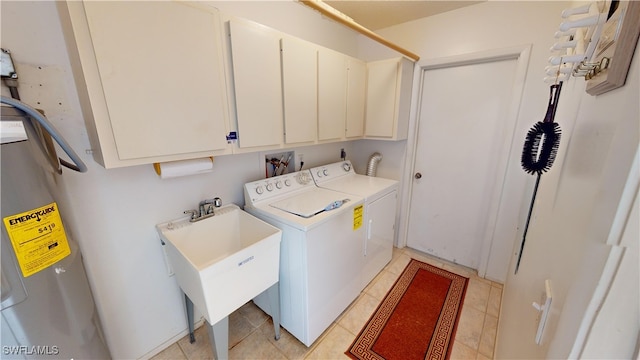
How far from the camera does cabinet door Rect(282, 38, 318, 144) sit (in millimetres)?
1638

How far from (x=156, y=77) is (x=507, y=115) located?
263cm

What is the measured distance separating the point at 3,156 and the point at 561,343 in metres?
1.60

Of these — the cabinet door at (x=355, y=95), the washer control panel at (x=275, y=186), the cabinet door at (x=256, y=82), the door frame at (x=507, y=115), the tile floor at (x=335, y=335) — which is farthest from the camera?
the cabinet door at (x=355, y=95)

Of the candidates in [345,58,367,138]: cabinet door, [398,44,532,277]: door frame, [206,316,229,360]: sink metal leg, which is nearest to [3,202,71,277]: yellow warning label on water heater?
[206,316,229,360]: sink metal leg

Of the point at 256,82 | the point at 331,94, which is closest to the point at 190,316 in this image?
the point at 256,82

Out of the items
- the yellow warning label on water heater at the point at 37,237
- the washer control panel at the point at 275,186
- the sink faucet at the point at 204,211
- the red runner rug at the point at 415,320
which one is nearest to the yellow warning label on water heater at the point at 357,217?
the washer control panel at the point at 275,186

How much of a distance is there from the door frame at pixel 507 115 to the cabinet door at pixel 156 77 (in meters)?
1.98

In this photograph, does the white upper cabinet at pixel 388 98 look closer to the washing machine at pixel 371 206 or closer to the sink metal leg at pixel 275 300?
the washing machine at pixel 371 206

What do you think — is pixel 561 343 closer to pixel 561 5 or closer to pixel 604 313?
pixel 604 313

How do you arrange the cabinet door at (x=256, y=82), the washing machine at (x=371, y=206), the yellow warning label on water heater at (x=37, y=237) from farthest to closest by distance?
the washing machine at (x=371, y=206)
the cabinet door at (x=256, y=82)
the yellow warning label on water heater at (x=37, y=237)

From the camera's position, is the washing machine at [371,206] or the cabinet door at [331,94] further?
the washing machine at [371,206]

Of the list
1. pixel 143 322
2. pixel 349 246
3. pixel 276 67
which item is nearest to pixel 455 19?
pixel 276 67

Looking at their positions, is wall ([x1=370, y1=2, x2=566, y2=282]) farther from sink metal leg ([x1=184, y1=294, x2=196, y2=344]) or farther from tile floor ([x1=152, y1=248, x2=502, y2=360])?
sink metal leg ([x1=184, y1=294, x2=196, y2=344])

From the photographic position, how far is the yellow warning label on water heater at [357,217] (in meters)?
1.83
